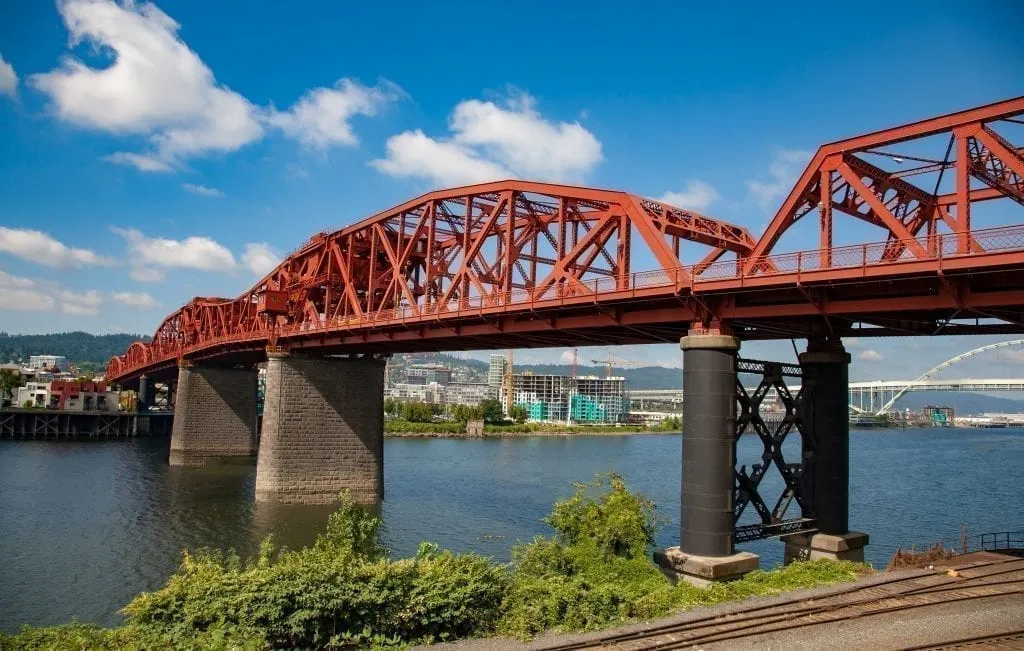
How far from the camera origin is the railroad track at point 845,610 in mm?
16109

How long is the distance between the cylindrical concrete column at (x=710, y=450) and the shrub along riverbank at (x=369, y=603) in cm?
161

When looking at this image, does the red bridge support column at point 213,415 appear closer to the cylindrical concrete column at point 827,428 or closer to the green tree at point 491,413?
the cylindrical concrete column at point 827,428

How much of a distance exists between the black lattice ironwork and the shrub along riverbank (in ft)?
11.2

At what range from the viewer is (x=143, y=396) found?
126 metres

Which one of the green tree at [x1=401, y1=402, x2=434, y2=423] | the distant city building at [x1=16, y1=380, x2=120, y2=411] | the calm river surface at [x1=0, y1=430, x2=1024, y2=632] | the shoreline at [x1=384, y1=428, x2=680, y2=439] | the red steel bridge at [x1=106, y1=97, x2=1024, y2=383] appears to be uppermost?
the red steel bridge at [x1=106, y1=97, x2=1024, y2=383]

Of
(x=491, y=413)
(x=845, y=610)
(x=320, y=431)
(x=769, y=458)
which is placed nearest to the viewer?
(x=845, y=610)

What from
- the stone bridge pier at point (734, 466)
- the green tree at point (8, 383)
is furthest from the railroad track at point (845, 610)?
→ the green tree at point (8, 383)

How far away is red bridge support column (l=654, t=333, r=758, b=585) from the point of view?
22.1 meters

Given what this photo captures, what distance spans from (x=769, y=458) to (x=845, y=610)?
8.16 m

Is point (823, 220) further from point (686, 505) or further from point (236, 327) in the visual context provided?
point (236, 327)

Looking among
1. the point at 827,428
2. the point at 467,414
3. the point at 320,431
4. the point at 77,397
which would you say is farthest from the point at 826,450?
the point at 467,414

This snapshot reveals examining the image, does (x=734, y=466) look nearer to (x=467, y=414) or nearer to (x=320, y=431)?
(x=320, y=431)

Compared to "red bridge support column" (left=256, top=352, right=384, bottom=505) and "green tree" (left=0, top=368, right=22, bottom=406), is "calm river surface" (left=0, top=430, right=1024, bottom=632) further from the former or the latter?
"green tree" (left=0, top=368, right=22, bottom=406)

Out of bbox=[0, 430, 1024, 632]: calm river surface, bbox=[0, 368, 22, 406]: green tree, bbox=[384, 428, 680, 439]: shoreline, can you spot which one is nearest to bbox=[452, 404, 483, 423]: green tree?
bbox=[384, 428, 680, 439]: shoreline
